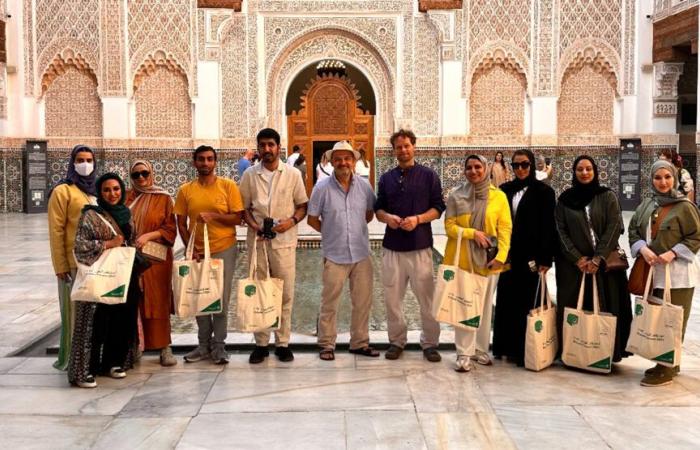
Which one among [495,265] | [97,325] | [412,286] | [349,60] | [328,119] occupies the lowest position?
[97,325]

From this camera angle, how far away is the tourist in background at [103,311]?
3084 millimetres

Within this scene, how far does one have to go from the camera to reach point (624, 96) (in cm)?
1091

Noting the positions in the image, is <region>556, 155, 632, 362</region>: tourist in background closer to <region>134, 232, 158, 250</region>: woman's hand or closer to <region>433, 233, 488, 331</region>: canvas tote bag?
<region>433, 233, 488, 331</region>: canvas tote bag

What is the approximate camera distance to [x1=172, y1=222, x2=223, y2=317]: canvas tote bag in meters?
3.25

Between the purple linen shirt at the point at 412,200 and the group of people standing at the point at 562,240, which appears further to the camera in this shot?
the purple linen shirt at the point at 412,200

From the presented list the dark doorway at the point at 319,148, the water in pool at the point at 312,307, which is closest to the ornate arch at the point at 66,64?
the dark doorway at the point at 319,148

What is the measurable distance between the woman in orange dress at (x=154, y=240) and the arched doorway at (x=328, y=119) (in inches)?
311

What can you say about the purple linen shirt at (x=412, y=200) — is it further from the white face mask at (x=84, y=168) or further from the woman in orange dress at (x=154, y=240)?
the white face mask at (x=84, y=168)

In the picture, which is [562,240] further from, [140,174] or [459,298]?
[140,174]

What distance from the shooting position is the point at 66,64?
10.8 metres

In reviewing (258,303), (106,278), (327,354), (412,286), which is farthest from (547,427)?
(106,278)

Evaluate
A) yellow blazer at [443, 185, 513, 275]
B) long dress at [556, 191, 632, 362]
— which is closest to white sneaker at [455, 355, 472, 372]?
yellow blazer at [443, 185, 513, 275]

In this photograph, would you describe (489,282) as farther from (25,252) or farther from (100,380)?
(25,252)

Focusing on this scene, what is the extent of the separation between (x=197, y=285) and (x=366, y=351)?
0.83 m
